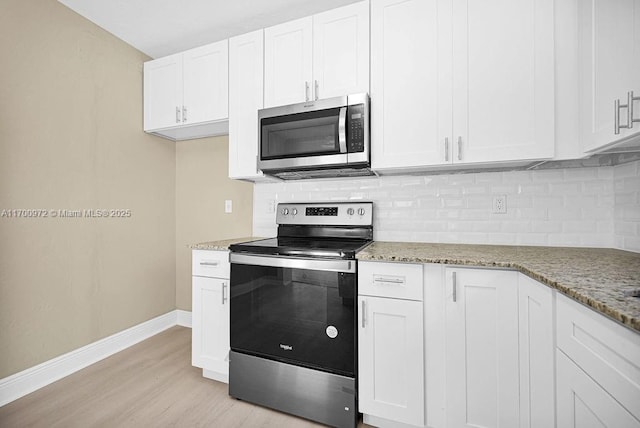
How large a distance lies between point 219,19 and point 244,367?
2411mm

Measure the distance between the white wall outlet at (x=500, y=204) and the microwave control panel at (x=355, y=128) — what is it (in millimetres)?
910

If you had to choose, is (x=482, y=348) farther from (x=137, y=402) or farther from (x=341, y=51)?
(x=137, y=402)

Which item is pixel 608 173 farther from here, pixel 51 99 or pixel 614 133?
pixel 51 99

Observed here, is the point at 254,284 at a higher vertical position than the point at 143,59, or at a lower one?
lower

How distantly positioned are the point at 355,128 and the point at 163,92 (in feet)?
5.76

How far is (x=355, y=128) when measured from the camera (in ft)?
5.92

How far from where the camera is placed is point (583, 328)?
90 centimetres

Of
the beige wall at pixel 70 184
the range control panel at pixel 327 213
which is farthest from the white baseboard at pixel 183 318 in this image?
the range control panel at pixel 327 213

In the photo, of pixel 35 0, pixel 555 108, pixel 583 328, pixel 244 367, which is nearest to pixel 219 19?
pixel 35 0

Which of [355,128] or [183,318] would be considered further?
[183,318]

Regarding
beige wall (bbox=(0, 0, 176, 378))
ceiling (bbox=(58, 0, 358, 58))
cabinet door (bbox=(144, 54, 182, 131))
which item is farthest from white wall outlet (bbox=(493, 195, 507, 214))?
beige wall (bbox=(0, 0, 176, 378))

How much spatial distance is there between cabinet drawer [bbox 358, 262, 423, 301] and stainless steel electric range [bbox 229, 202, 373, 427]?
58 mm

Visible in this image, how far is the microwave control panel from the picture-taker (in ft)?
5.88

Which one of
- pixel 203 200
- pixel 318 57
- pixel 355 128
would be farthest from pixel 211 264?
pixel 318 57
